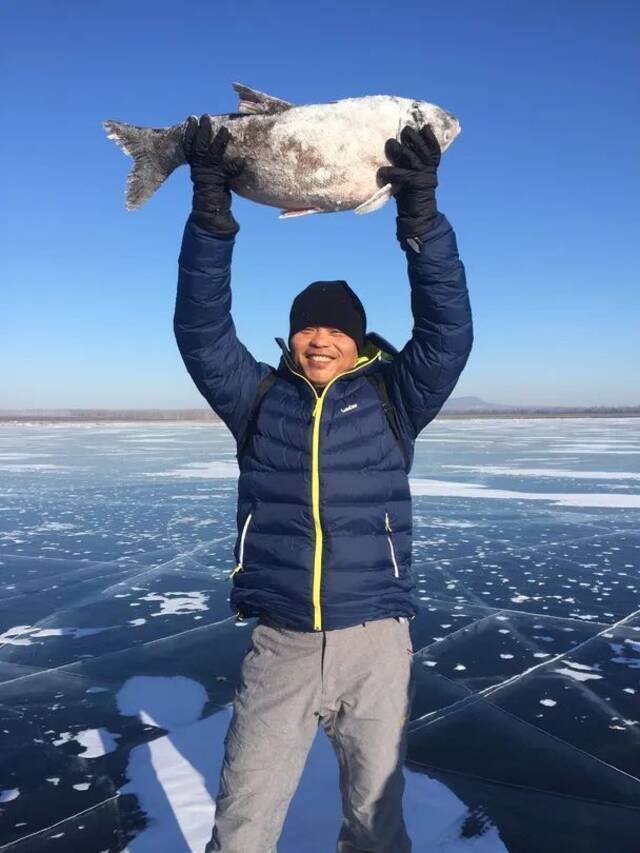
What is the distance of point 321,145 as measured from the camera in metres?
2.34

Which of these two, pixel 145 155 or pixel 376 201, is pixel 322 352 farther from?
pixel 145 155

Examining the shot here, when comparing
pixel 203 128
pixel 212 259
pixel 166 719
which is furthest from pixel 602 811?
pixel 203 128

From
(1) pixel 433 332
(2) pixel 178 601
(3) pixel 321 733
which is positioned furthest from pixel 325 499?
(2) pixel 178 601

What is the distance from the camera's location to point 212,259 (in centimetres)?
231

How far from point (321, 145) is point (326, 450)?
1068 millimetres

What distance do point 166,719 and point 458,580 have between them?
3.25m

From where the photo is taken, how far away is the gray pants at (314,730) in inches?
79.5

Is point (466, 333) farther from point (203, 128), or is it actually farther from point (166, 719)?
point (166, 719)

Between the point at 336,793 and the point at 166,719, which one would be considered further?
the point at 166,719

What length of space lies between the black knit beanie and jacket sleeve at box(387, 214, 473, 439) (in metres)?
0.21

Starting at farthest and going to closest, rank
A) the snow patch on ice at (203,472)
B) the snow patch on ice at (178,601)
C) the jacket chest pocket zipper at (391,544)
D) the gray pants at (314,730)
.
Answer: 1. the snow patch on ice at (203,472)
2. the snow patch on ice at (178,601)
3. the jacket chest pocket zipper at (391,544)
4. the gray pants at (314,730)

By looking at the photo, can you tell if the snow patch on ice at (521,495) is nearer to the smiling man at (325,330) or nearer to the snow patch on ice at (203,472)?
the snow patch on ice at (203,472)

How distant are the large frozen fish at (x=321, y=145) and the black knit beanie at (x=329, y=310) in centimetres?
29

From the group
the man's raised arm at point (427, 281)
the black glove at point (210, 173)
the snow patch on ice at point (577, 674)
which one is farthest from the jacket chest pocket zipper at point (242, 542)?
the snow patch on ice at point (577, 674)
